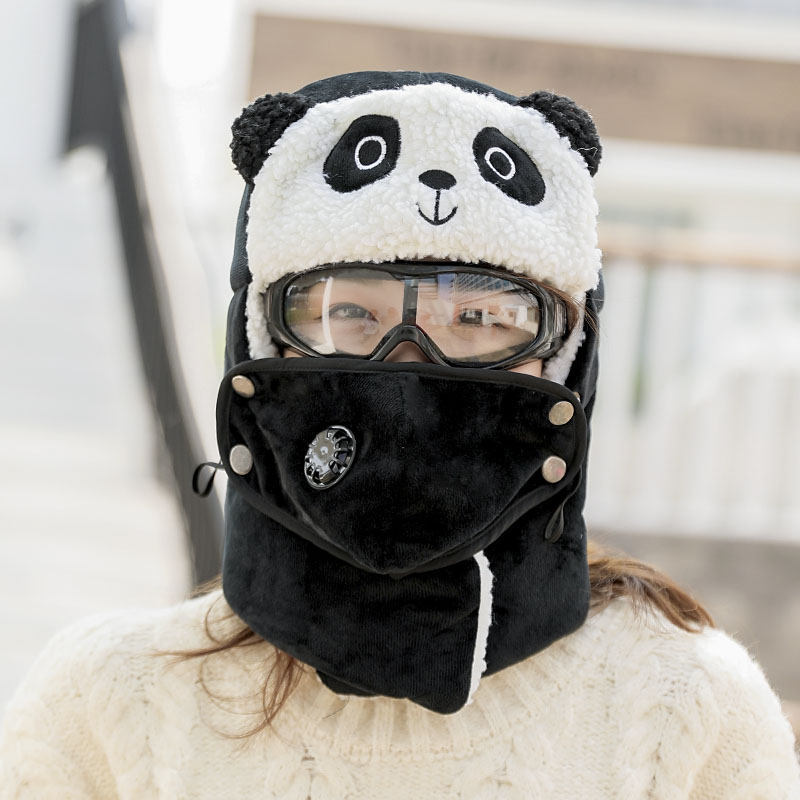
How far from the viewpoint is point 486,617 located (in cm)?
119

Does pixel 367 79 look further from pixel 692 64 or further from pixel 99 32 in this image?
pixel 99 32

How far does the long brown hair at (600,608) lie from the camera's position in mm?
1274

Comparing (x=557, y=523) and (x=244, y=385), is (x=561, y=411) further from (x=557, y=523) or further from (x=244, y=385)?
(x=244, y=385)

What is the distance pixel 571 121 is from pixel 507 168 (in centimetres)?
12

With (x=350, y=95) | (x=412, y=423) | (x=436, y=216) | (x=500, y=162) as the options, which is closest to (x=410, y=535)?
(x=412, y=423)

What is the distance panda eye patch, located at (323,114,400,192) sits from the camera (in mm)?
1220

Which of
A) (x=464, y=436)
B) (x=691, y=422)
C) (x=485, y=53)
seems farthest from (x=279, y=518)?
(x=485, y=53)

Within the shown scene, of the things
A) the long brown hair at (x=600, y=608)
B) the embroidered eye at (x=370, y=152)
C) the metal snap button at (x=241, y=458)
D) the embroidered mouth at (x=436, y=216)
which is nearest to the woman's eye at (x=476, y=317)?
the embroidered mouth at (x=436, y=216)

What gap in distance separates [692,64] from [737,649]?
15.2 feet

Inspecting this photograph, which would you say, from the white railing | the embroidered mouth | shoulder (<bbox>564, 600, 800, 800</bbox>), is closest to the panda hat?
the embroidered mouth

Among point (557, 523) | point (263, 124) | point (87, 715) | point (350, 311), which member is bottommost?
point (87, 715)

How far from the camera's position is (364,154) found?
1.23 meters

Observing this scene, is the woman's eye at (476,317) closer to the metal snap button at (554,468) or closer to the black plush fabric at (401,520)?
the black plush fabric at (401,520)

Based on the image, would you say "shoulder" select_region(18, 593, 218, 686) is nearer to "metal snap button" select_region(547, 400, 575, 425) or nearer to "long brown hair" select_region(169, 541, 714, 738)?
"long brown hair" select_region(169, 541, 714, 738)
